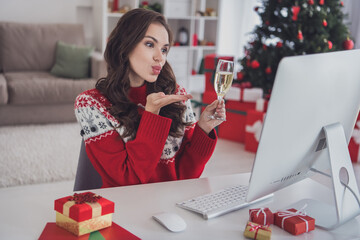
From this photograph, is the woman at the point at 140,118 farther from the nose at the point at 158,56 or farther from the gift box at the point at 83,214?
the gift box at the point at 83,214

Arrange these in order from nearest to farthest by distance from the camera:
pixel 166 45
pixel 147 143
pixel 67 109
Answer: pixel 147 143 → pixel 166 45 → pixel 67 109

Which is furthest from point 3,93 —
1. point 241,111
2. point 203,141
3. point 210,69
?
point 203,141

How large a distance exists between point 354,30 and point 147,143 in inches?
145

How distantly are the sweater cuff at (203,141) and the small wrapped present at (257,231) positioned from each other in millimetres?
505

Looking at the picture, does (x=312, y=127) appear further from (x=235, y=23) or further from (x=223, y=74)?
(x=235, y=23)

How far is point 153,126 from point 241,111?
258cm

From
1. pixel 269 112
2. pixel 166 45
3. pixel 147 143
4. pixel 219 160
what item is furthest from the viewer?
pixel 219 160

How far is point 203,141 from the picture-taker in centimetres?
157

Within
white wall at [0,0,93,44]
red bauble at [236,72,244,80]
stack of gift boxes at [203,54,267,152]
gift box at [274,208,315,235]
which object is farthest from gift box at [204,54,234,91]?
gift box at [274,208,315,235]

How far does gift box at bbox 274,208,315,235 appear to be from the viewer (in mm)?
1108

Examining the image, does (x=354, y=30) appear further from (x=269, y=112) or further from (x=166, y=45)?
(x=269, y=112)

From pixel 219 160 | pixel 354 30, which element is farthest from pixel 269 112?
pixel 354 30

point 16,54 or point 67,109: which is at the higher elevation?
point 16,54

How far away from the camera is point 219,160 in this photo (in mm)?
3477
